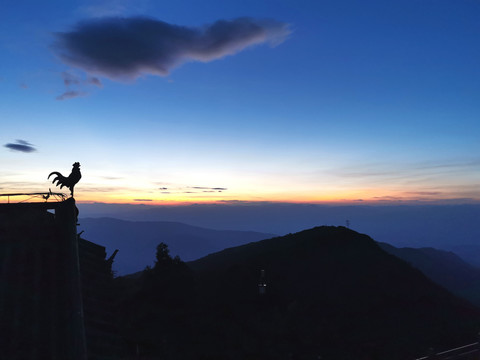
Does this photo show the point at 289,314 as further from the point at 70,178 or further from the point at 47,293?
the point at 47,293

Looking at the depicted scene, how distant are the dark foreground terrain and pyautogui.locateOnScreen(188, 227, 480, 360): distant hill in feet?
0.32

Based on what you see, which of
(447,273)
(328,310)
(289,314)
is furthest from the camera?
(447,273)

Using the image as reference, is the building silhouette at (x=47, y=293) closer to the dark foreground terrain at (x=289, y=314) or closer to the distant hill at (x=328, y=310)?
the dark foreground terrain at (x=289, y=314)

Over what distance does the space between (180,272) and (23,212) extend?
23684mm

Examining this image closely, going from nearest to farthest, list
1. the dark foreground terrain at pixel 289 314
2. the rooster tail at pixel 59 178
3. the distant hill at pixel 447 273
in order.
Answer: the rooster tail at pixel 59 178, the dark foreground terrain at pixel 289 314, the distant hill at pixel 447 273

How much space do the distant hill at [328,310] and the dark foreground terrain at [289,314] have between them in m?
0.10

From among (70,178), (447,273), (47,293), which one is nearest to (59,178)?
(70,178)

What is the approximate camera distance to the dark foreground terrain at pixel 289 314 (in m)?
22.6

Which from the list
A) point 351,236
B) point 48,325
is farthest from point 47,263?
point 351,236

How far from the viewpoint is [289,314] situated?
30.1m

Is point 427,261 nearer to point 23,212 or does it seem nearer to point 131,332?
point 131,332

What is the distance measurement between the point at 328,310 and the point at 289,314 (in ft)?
15.4

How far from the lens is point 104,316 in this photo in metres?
7.96

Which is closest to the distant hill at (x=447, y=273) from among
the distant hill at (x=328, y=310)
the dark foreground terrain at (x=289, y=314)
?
the distant hill at (x=328, y=310)
